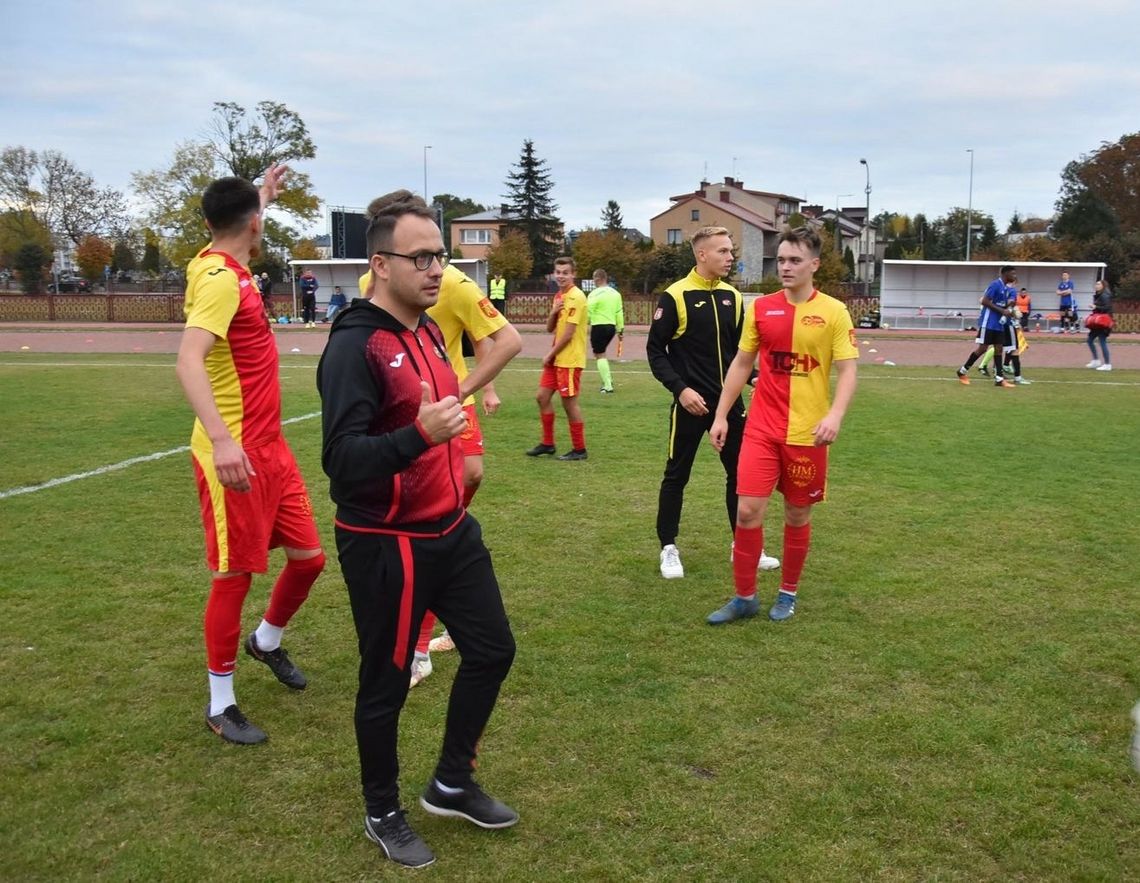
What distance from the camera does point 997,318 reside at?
16.2m

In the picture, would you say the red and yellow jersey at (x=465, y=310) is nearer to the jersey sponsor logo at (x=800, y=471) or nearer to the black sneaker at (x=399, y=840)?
the jersey sponsor logo at (x=800, y=471)

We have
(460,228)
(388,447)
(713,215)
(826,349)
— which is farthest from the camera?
(460,228)

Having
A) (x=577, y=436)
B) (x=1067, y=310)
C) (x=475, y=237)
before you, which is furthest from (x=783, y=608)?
(x=475, y=237)

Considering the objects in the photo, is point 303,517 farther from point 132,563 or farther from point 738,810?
point 132,563

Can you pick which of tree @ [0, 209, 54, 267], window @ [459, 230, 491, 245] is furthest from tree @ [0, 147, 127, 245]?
window @ [459, 230, 491, 245]

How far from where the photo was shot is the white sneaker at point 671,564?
604 cm

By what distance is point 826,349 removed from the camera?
501cm

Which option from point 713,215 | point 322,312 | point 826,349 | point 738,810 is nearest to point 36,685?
point 738,810

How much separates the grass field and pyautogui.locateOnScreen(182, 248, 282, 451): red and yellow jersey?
1342 millimetres

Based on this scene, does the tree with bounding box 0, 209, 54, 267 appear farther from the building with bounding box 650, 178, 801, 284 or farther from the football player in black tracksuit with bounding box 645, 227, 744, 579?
the football player in black tracksuit with bounding box 645, 227, 744, 579

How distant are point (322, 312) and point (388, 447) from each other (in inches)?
1597

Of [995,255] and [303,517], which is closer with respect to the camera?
[303,517]

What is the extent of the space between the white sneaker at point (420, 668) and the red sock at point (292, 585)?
0.64 meters

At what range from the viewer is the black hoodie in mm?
2697
